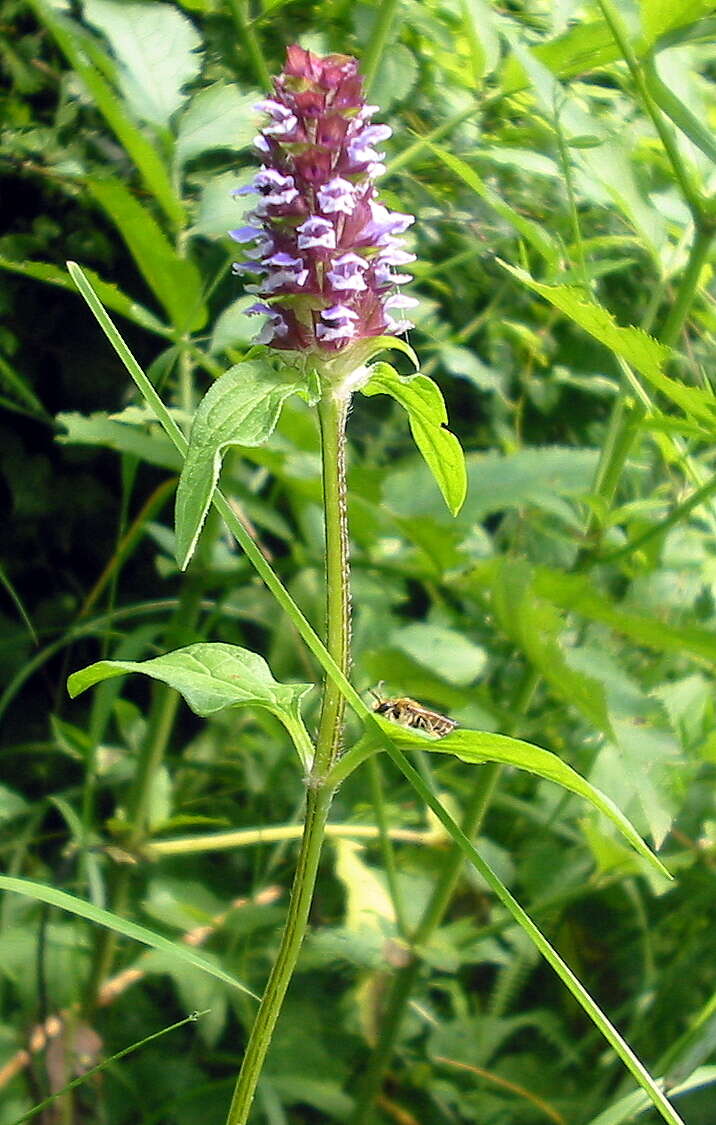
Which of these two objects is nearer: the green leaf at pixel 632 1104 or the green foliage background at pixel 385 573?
the green leaf at pixel 632 1104

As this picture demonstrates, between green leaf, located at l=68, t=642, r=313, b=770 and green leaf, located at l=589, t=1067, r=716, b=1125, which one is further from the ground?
green leaf, located at l=68, t=642, r=313, b=770

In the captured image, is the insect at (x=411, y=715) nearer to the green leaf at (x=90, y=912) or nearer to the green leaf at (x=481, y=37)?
the green leaf at (x=90, y=912)

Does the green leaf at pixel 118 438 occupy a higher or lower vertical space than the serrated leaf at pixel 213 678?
lower

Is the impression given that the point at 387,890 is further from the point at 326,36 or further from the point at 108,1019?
the point at 326,36

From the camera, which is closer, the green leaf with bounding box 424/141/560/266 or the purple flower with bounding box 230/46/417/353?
the purple flower with bounding box 230/46/417/353

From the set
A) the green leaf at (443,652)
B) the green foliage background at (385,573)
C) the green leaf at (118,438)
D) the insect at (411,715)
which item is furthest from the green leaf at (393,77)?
the insect at (411,715)

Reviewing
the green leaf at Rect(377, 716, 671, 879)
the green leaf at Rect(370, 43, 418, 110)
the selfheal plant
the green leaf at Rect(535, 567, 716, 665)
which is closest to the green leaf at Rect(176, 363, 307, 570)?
the selfheal plant

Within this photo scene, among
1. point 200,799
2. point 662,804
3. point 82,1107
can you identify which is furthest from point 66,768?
point 662,804

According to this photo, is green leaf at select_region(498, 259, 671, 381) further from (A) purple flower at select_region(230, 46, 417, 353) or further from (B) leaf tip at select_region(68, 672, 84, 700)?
(B) leaf tip at select_region(68, 672, 84, 700)
